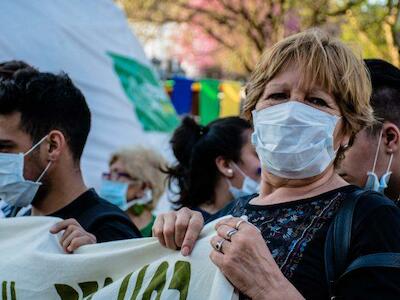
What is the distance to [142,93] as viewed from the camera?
7.16m

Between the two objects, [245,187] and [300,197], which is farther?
[245,187]

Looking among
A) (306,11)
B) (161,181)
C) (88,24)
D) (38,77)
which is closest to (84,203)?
(38,77)

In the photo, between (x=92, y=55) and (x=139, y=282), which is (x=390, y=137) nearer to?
(x=139, y=282)

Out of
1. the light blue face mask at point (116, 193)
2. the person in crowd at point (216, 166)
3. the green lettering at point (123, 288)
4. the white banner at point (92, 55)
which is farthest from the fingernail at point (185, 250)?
the white banner at point (92, 55)

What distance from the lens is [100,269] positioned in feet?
7.43

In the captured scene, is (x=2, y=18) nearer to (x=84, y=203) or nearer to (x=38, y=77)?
(x=38, y=77)

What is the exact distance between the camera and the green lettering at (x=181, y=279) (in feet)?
6.57

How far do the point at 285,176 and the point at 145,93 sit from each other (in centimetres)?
525

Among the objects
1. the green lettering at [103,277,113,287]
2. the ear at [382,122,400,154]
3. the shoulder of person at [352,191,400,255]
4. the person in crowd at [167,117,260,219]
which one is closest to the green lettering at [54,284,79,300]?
the green lettering at [103,277,113,287]

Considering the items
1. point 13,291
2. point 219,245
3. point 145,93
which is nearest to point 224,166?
point 13,291

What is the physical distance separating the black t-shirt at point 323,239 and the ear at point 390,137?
738mm

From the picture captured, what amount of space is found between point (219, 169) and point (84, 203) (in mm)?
1327

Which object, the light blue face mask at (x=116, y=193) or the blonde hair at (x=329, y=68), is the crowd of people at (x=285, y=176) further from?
the light blue face mask at (x=116, y=193)

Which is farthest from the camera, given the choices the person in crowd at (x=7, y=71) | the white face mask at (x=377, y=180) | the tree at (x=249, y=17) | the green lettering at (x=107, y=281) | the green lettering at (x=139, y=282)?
the tree at (x=249, y=17)
